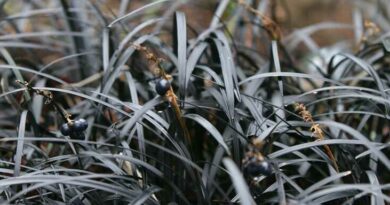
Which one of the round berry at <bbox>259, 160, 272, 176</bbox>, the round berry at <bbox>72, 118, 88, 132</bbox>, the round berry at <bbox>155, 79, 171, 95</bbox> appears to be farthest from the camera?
the round berry at <bbox>72, 118, 88, 132</bbox>

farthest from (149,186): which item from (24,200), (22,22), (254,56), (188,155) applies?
(22,22)

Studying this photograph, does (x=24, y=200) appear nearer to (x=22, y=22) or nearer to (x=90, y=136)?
(x=90, y=136)

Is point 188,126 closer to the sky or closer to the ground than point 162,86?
closer to the ground

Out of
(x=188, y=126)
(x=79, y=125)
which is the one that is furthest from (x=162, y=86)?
(x=188, y=126)

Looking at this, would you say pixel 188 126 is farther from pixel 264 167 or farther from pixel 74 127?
pixel 264 167

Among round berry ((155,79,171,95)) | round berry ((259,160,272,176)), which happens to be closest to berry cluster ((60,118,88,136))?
round berry ((155,79,171,95))

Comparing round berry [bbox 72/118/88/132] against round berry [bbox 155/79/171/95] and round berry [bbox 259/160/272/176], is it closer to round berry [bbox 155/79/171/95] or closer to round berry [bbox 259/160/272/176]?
round berry [bbox 155/79/171/95]

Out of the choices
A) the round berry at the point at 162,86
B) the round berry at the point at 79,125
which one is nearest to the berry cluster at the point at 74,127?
the round berry at the point at 79,125

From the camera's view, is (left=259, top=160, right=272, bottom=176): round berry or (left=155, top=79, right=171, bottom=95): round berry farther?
(left=155, top=79, right=171, bottom=95): round berry
